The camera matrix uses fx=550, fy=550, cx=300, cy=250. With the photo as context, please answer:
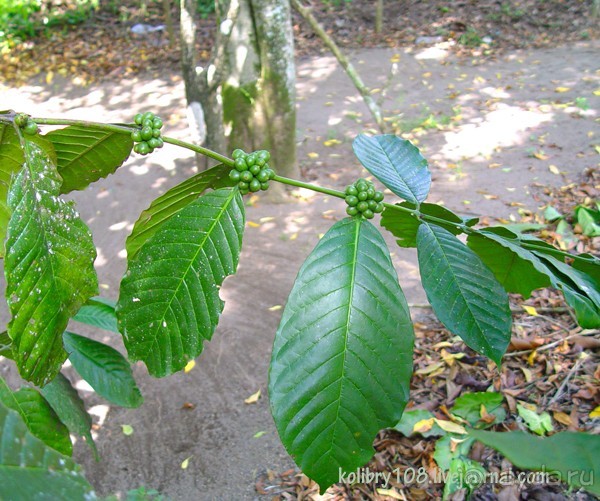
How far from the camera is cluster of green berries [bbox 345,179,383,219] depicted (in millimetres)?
964

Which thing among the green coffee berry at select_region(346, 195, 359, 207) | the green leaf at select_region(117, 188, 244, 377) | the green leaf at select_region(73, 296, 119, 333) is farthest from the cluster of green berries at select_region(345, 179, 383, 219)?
the green leaf at select_region(73, 296, 119, 333)

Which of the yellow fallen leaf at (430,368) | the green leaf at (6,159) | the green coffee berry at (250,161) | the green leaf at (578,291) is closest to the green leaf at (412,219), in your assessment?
the green leaf at (578,291)

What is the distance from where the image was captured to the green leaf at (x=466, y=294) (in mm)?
954

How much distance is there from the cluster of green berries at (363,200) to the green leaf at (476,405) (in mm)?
1815

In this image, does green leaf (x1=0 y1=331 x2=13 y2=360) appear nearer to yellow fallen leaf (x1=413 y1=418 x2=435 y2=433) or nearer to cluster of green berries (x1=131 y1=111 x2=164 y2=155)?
cluster of green berries (x1=131 y1=111 x2=164 y2=155)

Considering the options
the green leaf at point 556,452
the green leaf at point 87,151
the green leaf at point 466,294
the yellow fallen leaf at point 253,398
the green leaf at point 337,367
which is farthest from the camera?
the yellow fallen leaf at point 253,398

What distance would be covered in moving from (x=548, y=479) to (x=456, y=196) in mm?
3187

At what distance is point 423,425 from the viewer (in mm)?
2504

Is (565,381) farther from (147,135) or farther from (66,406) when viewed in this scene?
(147,135)

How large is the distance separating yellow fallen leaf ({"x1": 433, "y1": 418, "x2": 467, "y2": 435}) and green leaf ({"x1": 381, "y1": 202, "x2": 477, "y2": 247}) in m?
1.50

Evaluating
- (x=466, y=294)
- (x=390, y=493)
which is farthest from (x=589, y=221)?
(x=466, y=294)

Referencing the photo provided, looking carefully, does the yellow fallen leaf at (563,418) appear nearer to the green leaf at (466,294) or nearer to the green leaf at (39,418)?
the green leaf at (466,294)

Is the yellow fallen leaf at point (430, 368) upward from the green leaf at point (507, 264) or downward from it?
downward

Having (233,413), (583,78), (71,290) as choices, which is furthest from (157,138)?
(583,78)
